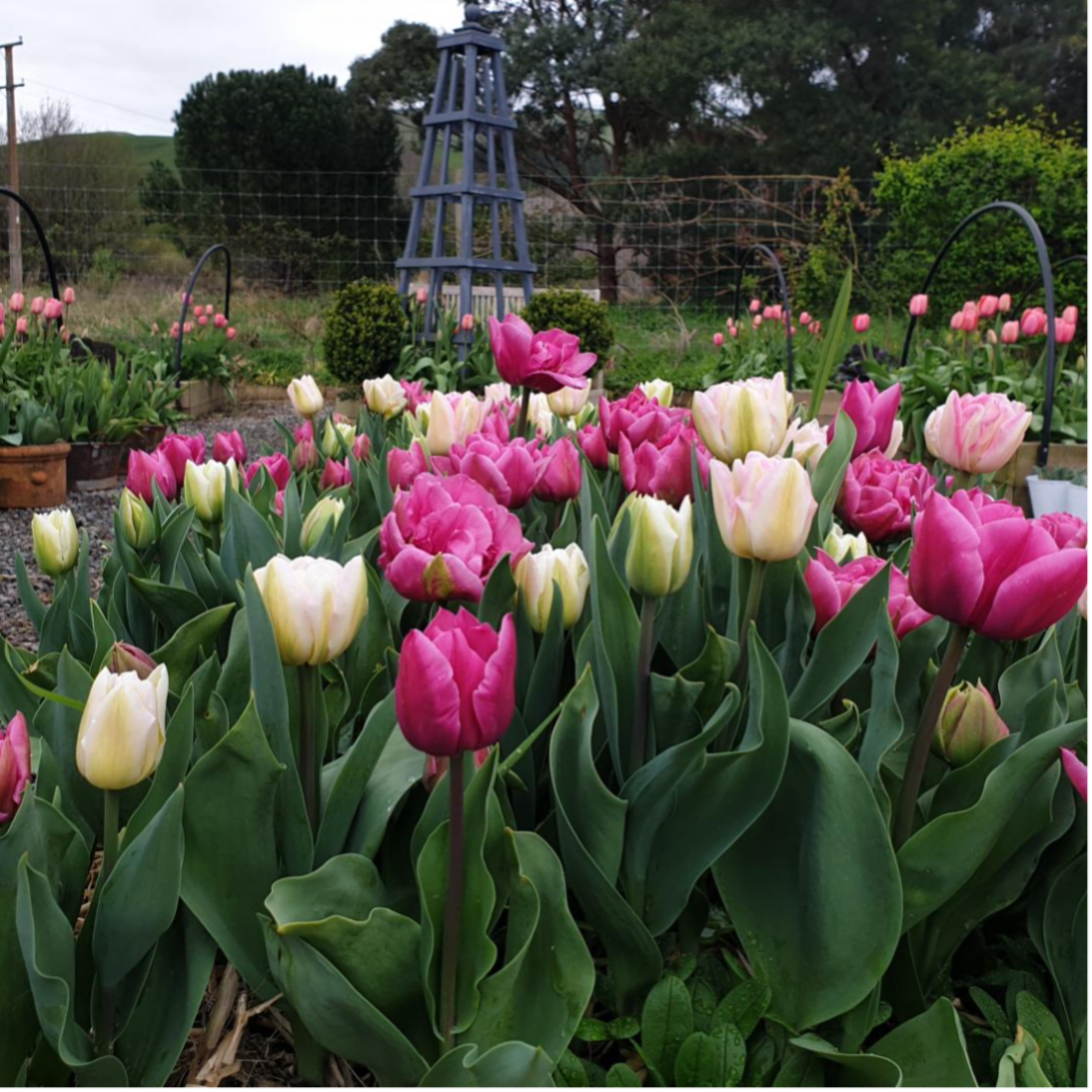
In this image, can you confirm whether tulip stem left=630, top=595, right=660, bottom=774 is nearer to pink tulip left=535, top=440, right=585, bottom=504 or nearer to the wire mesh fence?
pink tulip left=535, top=440, right=585, bottom=504

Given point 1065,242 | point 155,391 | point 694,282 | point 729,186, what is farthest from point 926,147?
point 155,391

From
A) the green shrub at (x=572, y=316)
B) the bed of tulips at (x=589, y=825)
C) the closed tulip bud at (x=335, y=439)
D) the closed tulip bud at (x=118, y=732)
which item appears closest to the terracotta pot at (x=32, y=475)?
the closed tulip bud at (x=335, y=439)

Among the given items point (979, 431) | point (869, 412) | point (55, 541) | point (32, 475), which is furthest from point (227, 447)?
point (32, 475)

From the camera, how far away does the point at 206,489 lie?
1321 mm

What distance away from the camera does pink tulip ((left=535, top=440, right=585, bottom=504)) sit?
1.11 meters

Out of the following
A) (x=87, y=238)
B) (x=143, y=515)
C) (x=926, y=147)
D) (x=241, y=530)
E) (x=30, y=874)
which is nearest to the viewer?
(x=30, y=874)

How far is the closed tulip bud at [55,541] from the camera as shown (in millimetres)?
1209

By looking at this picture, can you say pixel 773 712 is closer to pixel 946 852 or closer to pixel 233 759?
pixel 946 852

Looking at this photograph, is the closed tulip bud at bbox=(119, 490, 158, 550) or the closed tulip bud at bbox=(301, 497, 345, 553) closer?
the closed tulip bud at bbox=(301, 497, 345, 553)

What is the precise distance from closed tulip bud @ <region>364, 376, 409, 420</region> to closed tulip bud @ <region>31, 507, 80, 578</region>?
0.85 m

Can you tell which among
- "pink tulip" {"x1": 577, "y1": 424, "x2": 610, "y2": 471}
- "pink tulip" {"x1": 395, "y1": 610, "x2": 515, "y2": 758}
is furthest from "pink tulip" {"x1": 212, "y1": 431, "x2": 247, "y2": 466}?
"pink tulip" {"x1": 395, "y1": 610, "x2": 515, "y2": 758}

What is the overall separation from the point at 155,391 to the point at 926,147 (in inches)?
508

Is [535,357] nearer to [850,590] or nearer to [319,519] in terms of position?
[319,519]

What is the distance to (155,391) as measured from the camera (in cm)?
544
